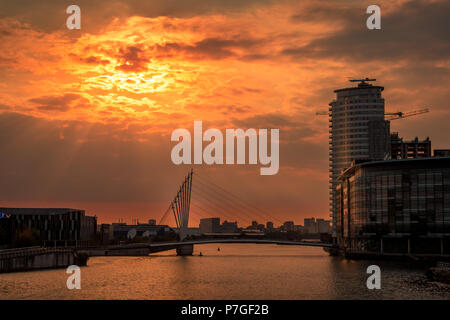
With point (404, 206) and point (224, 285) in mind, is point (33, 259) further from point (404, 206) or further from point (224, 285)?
point (404, 206)

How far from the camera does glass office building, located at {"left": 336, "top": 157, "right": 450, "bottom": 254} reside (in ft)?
433

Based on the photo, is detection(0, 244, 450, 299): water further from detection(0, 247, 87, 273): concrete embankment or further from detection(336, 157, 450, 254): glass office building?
detection(336, 157, 450, 254): glass office building

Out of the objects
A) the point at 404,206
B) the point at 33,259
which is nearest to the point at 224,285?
the point at 33,259

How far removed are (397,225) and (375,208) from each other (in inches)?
271

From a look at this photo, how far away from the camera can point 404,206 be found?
13550 centimetres

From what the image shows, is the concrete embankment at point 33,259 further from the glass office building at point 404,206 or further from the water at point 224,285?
the glass office building at point 404,206

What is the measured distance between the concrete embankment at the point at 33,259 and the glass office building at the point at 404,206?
66951 mm

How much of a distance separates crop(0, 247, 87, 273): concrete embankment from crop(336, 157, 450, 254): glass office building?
220 feet

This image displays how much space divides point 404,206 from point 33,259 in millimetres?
78800

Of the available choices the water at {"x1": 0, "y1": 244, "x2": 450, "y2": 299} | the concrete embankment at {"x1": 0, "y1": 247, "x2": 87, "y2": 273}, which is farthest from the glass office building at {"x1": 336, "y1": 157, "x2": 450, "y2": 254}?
the concrete embankment at {"x1": 0, "y1": 247, "x2": 87, "y2": 273}

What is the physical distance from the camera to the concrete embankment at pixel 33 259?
99.9 m

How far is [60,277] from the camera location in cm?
9262
